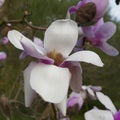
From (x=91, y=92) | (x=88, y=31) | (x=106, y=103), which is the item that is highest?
(x=88, y=31)

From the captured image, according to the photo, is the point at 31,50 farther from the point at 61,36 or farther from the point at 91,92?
the point at 91,92

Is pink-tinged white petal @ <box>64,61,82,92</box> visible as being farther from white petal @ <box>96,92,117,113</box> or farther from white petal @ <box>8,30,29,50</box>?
white petal @ <box>96,92,117,113</box>

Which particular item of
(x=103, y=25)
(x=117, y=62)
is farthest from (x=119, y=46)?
(x=103, y=25)

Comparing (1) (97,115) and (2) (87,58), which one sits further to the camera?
(1) (97,115)

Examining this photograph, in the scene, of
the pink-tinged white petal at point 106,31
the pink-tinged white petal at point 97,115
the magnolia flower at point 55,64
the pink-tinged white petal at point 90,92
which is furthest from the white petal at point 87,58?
Result: the pink-tinged white petal at point 90,92

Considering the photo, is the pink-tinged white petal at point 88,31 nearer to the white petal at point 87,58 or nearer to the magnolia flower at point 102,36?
the magnolia flower at point 102,36

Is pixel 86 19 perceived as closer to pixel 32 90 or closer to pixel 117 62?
pixel 32 90

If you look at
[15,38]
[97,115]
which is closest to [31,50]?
[15,38]
